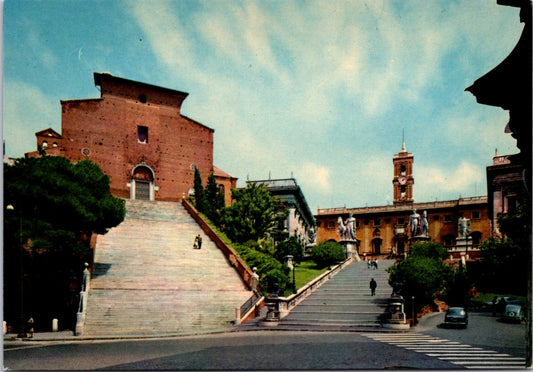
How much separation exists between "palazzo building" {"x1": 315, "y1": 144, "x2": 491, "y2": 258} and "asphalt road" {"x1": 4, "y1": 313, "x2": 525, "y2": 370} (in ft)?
125

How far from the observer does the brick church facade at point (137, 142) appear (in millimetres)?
34541

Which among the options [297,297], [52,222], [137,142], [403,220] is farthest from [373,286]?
[403,220]

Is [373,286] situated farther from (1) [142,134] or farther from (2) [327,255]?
(1) [142,134]

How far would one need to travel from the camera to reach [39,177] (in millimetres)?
18469

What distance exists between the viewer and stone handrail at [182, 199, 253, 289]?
24.3m

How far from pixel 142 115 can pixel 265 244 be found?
588 inches

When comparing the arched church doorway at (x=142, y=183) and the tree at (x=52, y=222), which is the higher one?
the arched church doorway at (x=142, y=183)

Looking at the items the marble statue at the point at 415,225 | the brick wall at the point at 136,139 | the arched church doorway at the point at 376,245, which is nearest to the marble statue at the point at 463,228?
the marble statue at the point at 415,225

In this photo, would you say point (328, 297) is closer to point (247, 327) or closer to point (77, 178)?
point (247, 327)

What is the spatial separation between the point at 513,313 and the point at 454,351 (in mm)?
1743

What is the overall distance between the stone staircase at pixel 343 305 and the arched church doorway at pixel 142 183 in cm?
1684

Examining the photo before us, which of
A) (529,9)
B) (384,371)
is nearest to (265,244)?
(384,371)

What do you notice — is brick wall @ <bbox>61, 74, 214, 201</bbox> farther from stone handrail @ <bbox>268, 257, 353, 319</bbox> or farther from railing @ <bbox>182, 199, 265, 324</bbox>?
stone handrail @ <bbox>268, 257, 353, 319</bbox>

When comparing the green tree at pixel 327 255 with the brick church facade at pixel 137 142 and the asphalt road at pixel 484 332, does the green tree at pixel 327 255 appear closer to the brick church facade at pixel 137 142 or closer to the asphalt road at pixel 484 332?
Result: the brick church facade at pixel 137 142
